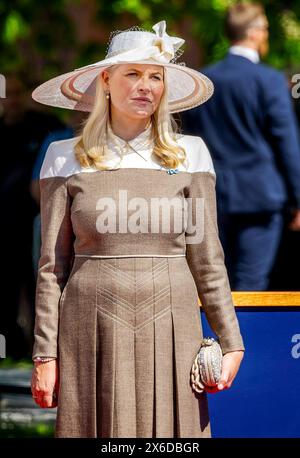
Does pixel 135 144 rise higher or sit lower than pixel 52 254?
higher

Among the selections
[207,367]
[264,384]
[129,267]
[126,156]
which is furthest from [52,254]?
[264,384]

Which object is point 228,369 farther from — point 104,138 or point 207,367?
point 104,138

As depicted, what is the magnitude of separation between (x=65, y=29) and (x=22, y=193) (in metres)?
2.18

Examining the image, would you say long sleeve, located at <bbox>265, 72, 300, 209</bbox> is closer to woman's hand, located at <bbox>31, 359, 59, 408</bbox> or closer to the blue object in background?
the blue object in background

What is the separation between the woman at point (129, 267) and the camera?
3781 millimetres

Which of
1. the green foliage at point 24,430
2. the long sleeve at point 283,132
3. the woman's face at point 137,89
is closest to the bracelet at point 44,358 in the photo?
the woman's face at point 137,89

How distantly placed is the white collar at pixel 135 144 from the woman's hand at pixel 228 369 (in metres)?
0.66

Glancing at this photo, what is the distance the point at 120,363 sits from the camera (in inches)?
148

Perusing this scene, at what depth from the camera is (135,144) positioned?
3904mm

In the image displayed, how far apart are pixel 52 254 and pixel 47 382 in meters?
0.39

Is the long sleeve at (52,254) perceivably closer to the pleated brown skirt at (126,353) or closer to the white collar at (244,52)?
the pleated brown skirt at (126,353)

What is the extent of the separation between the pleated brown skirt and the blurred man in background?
8.52ft

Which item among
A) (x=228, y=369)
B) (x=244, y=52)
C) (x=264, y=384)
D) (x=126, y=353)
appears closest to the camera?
(x=126, y=353)

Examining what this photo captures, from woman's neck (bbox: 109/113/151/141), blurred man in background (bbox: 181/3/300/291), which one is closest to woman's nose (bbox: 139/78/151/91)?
woman's neck (bbox: 109/113/151/141)
